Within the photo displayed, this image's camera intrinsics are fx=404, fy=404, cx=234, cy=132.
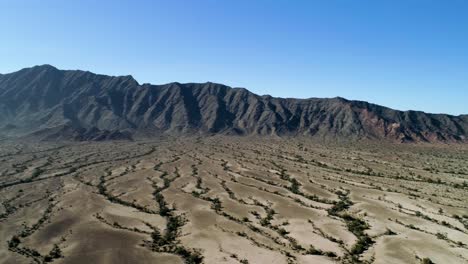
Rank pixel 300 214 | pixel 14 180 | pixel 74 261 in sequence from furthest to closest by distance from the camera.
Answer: pixel 14 180
pixel 300 214
pixel 74 261

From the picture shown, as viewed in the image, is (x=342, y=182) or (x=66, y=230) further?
(x=342, y=182)

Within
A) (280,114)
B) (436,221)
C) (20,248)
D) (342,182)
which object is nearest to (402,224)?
(436,221)

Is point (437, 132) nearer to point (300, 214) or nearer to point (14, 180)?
point (300, 214)

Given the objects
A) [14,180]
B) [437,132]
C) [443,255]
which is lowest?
[14,180]

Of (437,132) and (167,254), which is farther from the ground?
(437,132)

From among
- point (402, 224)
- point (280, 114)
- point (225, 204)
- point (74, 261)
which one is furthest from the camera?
point (280, 114)

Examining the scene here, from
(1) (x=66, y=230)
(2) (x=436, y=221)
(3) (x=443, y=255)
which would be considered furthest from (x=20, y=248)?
(2) (x=436, y=221)
